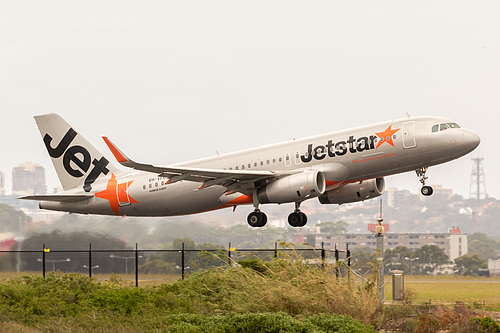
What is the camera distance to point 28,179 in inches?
4663

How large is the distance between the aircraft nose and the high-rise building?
90473 millimetres

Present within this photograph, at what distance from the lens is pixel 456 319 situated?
73.5ft

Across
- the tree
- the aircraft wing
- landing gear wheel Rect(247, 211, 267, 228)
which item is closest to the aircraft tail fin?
the aircraft wing

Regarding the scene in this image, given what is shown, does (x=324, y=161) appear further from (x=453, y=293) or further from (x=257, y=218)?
(x=453, y=293)

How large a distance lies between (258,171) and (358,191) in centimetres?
566

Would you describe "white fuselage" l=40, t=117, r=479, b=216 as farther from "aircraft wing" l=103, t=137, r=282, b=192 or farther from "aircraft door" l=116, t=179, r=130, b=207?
"aircraft wing" l=103, t=137, r=282, b=192

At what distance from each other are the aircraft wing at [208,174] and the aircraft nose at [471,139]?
813cm

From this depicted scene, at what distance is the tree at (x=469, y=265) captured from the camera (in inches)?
3204

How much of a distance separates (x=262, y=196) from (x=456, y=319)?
537 inches

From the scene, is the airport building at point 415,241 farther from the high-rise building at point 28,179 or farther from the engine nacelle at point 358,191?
the engine nacelle at point 358,191

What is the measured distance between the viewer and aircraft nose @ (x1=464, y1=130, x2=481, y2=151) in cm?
3112

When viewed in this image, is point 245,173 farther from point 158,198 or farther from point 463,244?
point 463,244

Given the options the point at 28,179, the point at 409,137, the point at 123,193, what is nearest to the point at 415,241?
the point at 28,179

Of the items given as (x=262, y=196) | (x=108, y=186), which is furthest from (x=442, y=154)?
(x=108, y=186)
